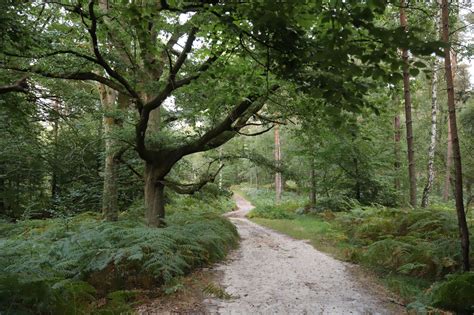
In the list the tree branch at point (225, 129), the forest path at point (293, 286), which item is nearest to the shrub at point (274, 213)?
the forest path at point (293, 286)

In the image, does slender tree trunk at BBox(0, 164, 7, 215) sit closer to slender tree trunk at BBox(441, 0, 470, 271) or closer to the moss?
the moss

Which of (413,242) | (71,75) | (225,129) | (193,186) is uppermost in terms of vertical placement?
(71,75)

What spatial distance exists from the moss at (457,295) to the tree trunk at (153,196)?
249 inches

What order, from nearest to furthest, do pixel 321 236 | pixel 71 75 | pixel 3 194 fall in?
pixel 71 75, pixel 321 236, pixel 3 194

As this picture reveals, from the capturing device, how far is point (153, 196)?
8742 mm

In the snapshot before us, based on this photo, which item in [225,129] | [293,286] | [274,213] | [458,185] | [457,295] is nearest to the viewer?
[457,295]

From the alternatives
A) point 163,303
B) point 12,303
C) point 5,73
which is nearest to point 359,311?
point 163,303

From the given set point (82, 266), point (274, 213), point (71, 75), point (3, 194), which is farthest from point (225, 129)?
point (274, 213)

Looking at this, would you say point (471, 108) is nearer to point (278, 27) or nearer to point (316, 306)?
point (316, 306)

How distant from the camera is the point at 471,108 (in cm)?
2080

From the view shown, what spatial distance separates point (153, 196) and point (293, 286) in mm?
4609

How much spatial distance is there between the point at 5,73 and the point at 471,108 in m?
24.3

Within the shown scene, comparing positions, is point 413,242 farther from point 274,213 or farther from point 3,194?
point 3,194

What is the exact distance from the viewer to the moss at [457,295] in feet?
13.1
